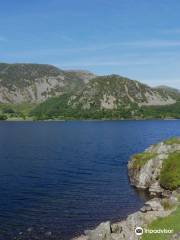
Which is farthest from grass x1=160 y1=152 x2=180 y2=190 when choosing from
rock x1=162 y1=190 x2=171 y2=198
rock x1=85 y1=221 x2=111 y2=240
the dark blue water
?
rock x1=85 y1=221 x2=111 y2=240

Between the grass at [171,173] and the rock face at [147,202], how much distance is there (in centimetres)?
130

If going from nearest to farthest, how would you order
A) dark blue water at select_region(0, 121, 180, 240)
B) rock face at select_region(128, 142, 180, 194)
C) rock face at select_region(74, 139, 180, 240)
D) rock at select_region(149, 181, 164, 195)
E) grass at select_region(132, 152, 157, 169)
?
rock face at select_region(74, 139, 180, 240), dark blue water at select_region(0, 121, 180, 240), rock at select_region(149, 181, 164, 195), rock face at select_region(128, 142, 180, 194), grass at select_region(132, 152, 157, 169)

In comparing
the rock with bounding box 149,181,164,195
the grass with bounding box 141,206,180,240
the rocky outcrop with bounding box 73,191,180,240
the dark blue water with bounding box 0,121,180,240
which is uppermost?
the grass with bounding box 141,206,180,240

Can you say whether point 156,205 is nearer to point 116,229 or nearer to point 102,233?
point 116,229

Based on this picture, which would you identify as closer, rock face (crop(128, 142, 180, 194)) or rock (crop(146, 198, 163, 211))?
rock (crop(146, 198, 163, 211))

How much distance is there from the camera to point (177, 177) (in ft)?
247

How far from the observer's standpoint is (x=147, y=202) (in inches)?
2596

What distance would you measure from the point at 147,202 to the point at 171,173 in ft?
43.7

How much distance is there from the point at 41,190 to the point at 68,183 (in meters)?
9.05

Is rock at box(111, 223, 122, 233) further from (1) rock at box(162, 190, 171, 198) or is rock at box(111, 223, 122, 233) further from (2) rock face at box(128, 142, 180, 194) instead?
(2) rock face at box(128, 142, 180, 194)

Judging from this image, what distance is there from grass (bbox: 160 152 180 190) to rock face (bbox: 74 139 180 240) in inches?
51.1

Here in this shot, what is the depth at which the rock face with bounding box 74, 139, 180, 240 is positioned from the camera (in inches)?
1857

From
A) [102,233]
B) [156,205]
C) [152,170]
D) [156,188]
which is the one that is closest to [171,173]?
[156,188]

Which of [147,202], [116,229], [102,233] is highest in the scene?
[116,229]
